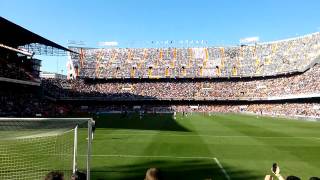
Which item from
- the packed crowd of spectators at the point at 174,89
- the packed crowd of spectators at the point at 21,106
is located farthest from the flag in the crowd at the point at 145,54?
the packed crowd of spectators at the point at 21,106

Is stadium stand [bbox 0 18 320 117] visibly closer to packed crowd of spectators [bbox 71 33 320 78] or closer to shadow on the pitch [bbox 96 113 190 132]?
packed crowd of spectators [bbox 71 33 320 78]

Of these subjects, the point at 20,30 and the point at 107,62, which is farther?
the point at 107,62

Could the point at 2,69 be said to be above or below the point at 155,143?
above

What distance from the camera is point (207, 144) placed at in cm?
2911

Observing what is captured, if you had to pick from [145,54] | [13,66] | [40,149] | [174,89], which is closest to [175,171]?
[40,149]

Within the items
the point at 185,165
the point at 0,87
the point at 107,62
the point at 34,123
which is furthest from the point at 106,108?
the point at 34,123

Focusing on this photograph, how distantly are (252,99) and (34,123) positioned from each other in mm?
85287

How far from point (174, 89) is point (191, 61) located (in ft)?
32.6

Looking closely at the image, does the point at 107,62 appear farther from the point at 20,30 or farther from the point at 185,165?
the point at 185,165

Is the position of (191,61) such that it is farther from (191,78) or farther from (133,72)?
(133,72)

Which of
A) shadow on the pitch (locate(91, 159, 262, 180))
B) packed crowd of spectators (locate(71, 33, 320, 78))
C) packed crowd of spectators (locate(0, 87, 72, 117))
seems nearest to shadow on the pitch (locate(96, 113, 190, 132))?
packed crowd of spectators (locate(0, 87, 72, 117))

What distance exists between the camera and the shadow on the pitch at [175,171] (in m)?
18.0

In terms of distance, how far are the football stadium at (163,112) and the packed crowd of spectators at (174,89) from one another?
0.25 meters

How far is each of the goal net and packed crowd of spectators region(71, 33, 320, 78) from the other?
74.9 meters
